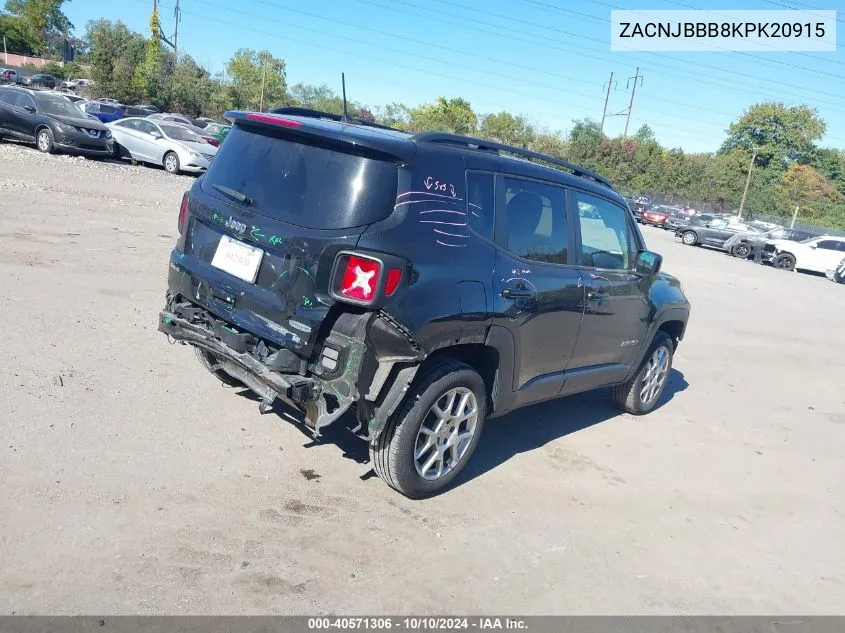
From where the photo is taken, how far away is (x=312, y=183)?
3.69 metres

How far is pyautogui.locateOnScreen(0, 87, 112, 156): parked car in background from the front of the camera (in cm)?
1739

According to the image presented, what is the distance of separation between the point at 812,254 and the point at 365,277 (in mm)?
26378

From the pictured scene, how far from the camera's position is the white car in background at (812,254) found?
2450cm

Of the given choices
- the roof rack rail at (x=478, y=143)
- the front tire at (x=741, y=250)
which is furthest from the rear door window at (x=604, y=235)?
the front tire at (x=741, y=250)

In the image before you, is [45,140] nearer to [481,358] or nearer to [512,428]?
[512,428]

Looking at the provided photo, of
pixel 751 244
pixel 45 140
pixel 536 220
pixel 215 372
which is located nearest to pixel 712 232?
pixel 751 244

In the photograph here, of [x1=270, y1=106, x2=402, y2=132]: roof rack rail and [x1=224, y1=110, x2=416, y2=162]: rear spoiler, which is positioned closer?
[x1=224, y1=110, x2=416, y2=162]: rear spoiler

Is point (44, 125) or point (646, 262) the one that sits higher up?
point (44, 125)

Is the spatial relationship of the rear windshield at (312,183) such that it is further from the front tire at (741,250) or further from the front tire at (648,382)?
the front tire at (741,250)

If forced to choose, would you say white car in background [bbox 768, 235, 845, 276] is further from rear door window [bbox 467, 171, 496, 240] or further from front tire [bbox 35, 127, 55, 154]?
front tire [bbox 35, 127, 55, 154]

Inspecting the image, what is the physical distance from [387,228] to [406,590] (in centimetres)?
178

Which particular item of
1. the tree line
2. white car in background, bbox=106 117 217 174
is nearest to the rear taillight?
white car in background, bbox=106 117 217 174

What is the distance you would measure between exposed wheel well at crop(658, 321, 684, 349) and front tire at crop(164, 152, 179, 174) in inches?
676

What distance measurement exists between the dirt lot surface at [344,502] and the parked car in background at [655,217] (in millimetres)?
37581
